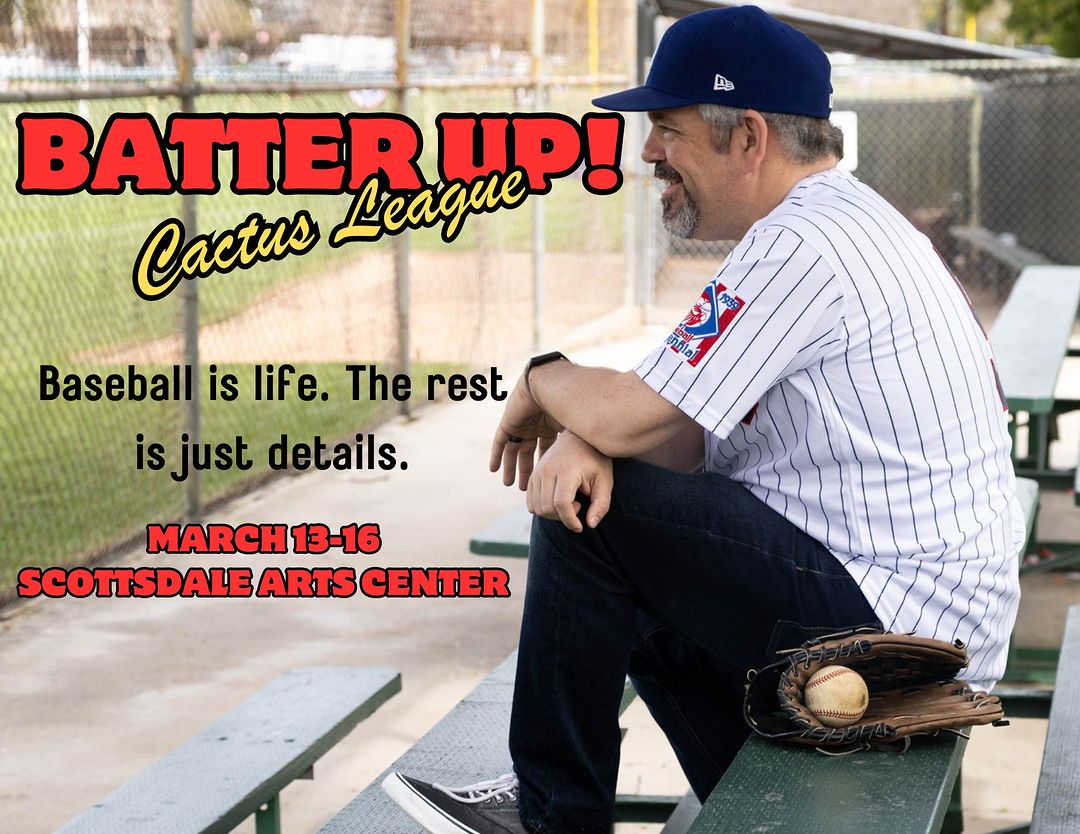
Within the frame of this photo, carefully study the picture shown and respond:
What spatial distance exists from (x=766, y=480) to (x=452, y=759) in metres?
0.73

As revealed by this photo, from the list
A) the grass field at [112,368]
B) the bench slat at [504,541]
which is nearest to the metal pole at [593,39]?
the grass field at [112,368]

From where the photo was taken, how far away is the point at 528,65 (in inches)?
424

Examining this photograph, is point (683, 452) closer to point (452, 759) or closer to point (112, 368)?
point (452, 759)

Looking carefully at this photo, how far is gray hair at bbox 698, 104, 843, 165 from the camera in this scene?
95.5 inches

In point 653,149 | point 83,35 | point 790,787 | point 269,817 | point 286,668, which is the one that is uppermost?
point 83,35

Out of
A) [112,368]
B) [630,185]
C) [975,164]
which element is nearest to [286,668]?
[112,368]

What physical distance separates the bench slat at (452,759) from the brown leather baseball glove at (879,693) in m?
0.45

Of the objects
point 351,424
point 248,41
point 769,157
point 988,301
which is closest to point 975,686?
point 769,157

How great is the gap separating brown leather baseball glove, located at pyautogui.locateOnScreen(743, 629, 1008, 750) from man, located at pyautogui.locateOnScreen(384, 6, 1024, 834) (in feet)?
0.26

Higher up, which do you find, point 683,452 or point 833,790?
point 683,452

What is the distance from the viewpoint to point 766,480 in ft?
7.72

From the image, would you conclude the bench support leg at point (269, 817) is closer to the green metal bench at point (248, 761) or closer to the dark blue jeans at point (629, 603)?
the green metal bench at point (248, 761)

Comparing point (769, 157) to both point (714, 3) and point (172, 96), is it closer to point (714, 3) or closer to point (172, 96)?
point (172, 96)

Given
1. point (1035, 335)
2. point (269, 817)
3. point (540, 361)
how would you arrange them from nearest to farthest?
1. point (540, 361)
2. point (269, 817)
3. point (1035, 335)
